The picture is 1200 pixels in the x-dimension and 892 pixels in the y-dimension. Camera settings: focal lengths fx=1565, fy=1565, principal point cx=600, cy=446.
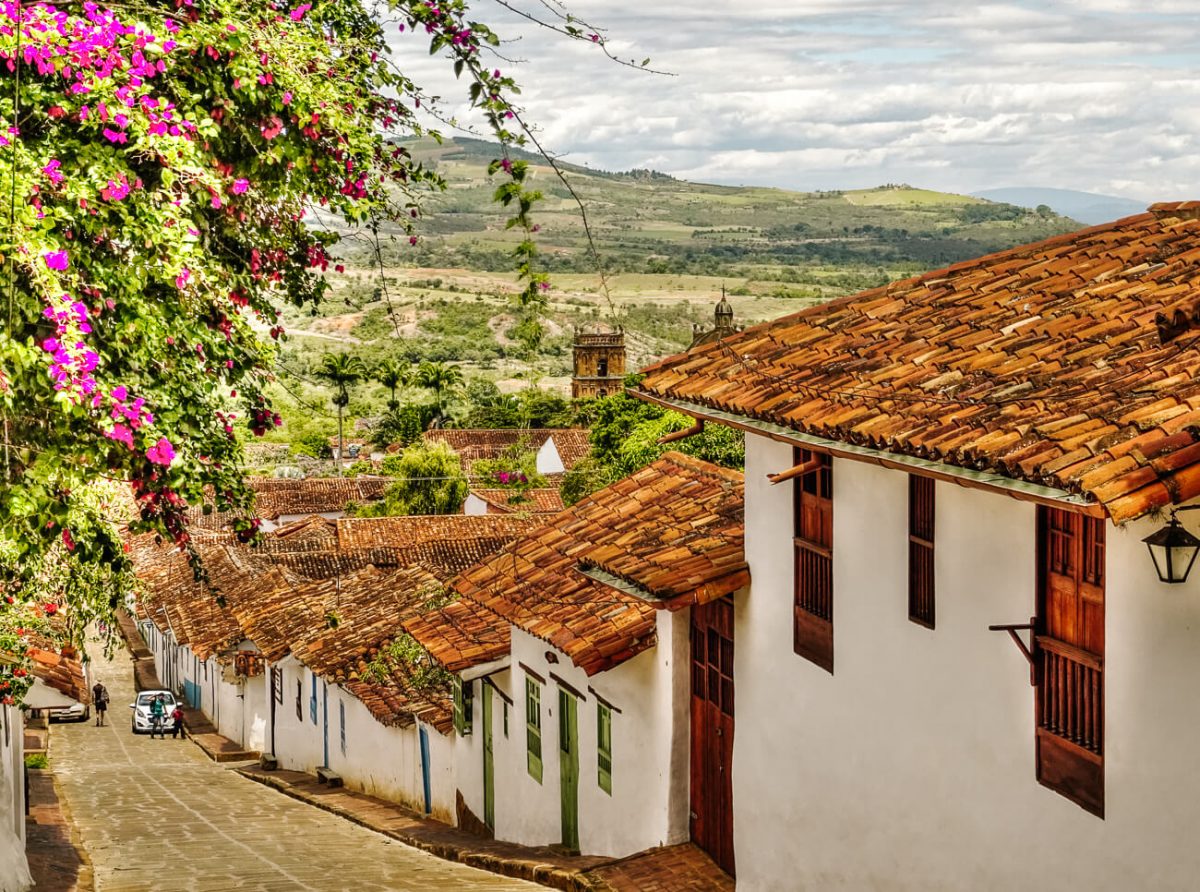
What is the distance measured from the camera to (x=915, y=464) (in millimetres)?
6812

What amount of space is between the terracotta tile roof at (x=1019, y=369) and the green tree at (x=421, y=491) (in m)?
48.0

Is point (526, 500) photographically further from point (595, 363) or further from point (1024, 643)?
point (1024, 643)

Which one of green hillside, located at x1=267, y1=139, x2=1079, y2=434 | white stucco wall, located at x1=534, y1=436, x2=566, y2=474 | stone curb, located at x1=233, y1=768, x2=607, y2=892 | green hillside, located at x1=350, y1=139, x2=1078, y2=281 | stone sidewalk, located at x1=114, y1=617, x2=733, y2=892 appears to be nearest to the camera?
stone sidewalk, located at x1=114, y1=617, x2=733, y2=892

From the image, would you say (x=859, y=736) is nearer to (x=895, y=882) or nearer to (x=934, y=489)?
(x=895, y=882)

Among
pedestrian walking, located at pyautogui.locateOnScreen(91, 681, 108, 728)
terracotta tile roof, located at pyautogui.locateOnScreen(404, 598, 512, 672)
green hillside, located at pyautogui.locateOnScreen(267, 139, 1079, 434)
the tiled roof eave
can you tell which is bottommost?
pedestrian walking, located at pyautogui.locateOnScreen(91, 681, 108, 728)

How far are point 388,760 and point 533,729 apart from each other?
684 cm

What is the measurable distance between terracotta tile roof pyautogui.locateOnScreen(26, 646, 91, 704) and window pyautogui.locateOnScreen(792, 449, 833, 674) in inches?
320

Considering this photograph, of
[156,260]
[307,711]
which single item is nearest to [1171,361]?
[156,260]

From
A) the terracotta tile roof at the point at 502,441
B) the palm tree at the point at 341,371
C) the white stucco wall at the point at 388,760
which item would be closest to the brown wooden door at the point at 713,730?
the palm tree at the point at 341,371

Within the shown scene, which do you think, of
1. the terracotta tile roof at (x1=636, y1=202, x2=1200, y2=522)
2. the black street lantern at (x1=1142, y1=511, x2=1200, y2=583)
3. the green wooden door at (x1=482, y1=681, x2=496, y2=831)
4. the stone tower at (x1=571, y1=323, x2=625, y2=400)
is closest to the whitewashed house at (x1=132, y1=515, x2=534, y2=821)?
the green wooden door at (x1=482, y1=681, x2=496, y2=831)

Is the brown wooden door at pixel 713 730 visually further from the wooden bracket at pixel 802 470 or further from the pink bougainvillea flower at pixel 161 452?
the pink bougainvillea flower at pixel 161 452

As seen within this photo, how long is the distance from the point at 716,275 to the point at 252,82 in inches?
6070

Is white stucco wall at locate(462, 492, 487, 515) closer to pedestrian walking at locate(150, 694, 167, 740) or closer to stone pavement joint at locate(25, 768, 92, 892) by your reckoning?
pedestrian walking at locate(150, 694, 167, 740)

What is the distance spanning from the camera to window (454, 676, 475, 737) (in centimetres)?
1727
